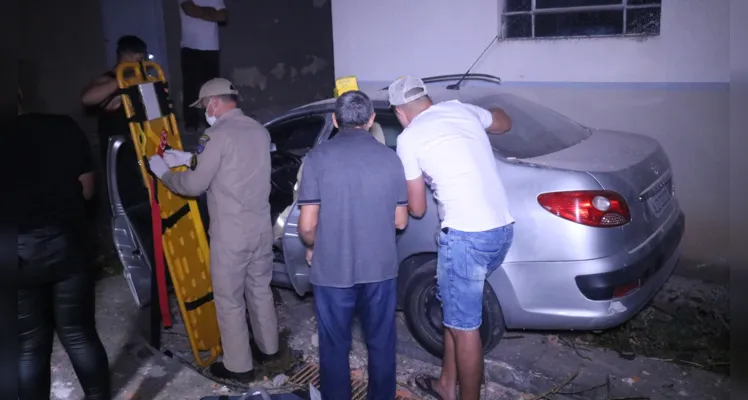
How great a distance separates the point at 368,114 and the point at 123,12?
521cm

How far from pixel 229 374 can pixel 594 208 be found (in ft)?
7.88

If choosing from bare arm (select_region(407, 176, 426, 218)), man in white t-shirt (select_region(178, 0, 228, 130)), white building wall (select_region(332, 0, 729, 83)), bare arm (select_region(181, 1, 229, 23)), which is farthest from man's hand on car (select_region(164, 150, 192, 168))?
bare arm (select_region(181, 1, 229, 23))

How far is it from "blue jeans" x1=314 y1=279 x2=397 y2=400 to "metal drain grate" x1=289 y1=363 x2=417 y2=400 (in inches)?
18.1

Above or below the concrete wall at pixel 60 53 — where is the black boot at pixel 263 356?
below

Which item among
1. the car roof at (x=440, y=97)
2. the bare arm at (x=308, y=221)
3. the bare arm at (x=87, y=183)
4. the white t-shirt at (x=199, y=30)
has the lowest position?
the bare arm at (x=308, y=221)

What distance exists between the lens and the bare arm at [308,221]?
328cm

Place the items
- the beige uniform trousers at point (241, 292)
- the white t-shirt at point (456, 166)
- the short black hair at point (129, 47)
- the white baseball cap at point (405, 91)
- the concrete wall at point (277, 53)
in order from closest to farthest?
the white t-shirt at point (456, 166), the white baseball cap at point (405, 91), the beige uniform trousers at point (241, 292), the short black hair at point (129, 47), the concrete wall at point (277, 53)

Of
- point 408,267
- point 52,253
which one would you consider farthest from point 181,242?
point 408,267

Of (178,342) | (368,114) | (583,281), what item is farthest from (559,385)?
(178,342)

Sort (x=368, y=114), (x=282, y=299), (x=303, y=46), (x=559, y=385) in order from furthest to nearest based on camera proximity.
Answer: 1. (x=303, y=46)
2. (x=282, y=299)
3. (x=559, y=385)
4. (x=368, y=114)

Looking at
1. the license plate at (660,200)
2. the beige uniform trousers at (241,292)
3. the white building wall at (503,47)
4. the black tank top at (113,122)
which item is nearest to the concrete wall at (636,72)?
the white building wall at (503,47)

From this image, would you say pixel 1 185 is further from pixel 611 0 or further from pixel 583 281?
pixel 611 0

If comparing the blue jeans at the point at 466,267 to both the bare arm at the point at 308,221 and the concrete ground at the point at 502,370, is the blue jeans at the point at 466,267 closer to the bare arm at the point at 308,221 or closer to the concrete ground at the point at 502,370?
the bare arm at the point at 308,221

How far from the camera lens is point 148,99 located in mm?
3879
